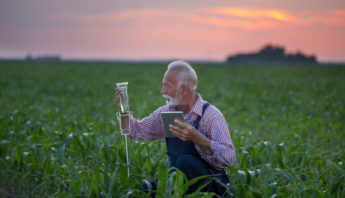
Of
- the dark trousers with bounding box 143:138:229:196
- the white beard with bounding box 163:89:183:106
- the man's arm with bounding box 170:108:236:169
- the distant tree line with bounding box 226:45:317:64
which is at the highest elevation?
the distant tree line with bounding box 226:45:317:64

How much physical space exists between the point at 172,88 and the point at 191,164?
2.11 feet

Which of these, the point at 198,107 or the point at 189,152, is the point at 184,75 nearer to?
the point at 198,107

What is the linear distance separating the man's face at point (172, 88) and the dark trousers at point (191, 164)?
345 millimetres

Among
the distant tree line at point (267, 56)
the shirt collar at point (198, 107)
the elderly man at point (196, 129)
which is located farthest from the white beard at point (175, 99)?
the distant tree line at point (267, 56)

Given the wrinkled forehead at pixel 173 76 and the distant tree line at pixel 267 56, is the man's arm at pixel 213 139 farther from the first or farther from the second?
the distant tree line at pixel 267 56

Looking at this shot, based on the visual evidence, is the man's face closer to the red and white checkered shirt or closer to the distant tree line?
the red and white checkered shirt

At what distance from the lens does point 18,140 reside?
209 inches

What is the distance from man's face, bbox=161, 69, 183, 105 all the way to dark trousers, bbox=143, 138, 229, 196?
1.13ft

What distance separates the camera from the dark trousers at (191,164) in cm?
275

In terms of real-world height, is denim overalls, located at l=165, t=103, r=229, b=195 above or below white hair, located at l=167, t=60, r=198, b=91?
below

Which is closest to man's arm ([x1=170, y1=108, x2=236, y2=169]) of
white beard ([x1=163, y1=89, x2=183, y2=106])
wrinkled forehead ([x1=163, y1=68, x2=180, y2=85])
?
white beard ([x1=163, y1=89, x2=183, y2=106])

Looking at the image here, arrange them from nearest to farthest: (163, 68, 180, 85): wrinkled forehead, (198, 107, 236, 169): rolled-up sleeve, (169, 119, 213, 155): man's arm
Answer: (169, 119, 213, 155): man's arm, (198, 107, 236, 169): rolled-up sleeve, (163, 68, 180, 85): wrinkled forehead

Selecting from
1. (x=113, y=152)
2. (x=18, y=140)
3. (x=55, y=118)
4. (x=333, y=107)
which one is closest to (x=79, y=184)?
(x=113, y=152)

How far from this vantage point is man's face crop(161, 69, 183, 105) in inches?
108
